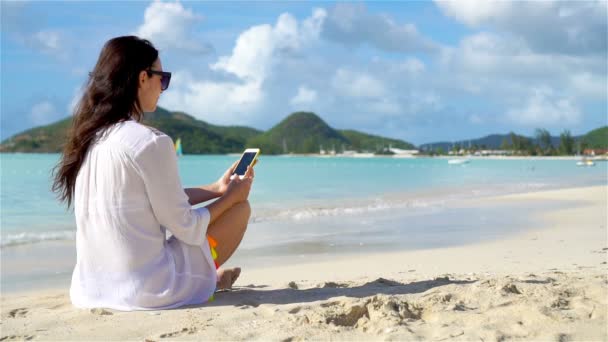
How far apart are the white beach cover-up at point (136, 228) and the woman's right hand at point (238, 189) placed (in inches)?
Answer: 9.1

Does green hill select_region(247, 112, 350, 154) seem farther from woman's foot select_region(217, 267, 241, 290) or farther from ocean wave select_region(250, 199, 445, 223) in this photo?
woman's foot select_region(217, 267, 241, 290)

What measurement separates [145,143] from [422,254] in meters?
4.64

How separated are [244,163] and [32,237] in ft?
22.6

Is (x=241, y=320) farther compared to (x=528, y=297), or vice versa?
(x=528, y=297)

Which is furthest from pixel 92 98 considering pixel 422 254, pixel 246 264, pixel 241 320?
pixel 422 254

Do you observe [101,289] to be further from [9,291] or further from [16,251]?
[16,251]

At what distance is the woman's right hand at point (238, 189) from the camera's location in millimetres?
3346

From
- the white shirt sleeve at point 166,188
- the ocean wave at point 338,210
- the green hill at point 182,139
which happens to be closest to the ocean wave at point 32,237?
the ocean wave at point 338,210

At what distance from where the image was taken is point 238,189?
3.36 metres

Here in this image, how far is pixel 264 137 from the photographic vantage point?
18862 cm

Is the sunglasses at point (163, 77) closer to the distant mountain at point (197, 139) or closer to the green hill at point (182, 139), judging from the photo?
the distant mountain at point (197, 139)

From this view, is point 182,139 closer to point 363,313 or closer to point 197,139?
point 197,139

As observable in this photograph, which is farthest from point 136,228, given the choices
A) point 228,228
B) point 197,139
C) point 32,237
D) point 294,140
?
point 294,140

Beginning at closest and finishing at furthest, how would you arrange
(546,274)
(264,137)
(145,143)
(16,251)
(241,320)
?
(145,143) → (241,320) → (546,274) → (16,251) → (264,137)
